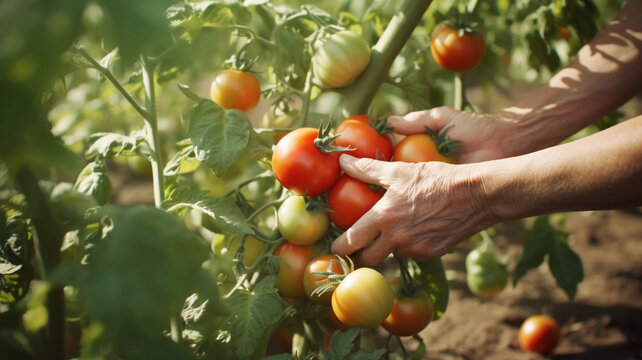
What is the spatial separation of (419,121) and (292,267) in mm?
545

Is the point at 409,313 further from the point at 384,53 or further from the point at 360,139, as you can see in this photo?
the point at 384,53

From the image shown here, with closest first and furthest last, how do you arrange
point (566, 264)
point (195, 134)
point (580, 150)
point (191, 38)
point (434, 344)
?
point (580, 150), point (195, 134), point (191, 38), point (566, 264), point (434, 344)

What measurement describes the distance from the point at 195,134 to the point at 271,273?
39cm

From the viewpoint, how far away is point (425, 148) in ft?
4.04

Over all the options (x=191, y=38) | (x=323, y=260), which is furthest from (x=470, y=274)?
(x=191, y=38)

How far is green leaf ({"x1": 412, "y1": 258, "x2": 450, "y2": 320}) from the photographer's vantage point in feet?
4.73

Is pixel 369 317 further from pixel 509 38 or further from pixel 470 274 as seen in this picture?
pixel 509 38

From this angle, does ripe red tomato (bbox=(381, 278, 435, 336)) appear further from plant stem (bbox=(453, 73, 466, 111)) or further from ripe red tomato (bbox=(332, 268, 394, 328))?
plant stem (bbox=(453, 73, 466, 111))

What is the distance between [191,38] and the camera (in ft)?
4.13

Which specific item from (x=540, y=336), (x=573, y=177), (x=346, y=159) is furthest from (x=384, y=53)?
(x=540, y=336)

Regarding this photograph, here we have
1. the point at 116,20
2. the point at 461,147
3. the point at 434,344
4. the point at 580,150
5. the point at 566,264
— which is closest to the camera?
the point at 116,20

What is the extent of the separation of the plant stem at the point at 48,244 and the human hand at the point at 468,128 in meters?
0.90

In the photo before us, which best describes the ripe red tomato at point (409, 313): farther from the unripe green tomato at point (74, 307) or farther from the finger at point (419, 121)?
the unripe green tomato at point (74, 307)

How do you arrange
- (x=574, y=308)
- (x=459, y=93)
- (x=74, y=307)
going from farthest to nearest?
1. (x=574, y=308)
2. (x=459, y=93)
3. (x=74, y=307)
